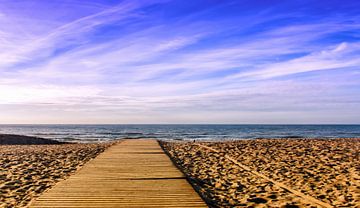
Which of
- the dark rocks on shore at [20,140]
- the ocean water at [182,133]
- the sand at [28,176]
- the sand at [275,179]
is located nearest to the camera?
the sand at [275,179]

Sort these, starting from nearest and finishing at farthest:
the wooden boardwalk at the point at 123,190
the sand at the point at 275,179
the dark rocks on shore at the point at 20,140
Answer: the wooden boardwalk at the point at 123,190 < the sand at the point at 275,179 < the dark rocks on shore at the point at 20,140

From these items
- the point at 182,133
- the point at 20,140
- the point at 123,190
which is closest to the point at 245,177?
the point at 123,190

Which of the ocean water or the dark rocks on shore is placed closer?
the dark rocks on shore

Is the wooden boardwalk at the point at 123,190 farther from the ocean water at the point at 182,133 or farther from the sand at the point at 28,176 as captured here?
the ocean water at the point at 182,133

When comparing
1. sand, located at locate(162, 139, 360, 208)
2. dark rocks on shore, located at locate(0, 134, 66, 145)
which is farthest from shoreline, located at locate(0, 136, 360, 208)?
dark rocks on shore, located at locate(0, 134, 66, 145)

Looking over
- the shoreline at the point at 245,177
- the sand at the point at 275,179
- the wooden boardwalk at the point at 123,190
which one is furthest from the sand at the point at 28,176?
the sand at the point at 275,179

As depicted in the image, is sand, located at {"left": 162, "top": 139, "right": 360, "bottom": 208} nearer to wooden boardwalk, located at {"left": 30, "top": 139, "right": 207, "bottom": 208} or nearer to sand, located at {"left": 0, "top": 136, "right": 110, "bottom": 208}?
wooden boardwalk, located at {"left": 30, "top": 139, "right": 207, "bottom": 208}

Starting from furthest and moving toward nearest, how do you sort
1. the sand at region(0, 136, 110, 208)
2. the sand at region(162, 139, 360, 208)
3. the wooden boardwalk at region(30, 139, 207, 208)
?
the sand at region(0, 136, 110, 208) → the sand at region(162, 139, 360, 208) → the wooden boardwalk at region(30, 139, 207, 208)

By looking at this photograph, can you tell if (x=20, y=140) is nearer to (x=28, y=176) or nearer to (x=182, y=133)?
(x=28, y=176)

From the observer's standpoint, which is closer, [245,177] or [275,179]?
[275,179]

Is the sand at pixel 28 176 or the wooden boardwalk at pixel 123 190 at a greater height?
the wooden boardwalk at pixel 123 190

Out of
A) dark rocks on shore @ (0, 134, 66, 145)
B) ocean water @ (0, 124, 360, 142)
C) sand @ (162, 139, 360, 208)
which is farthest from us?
ocean water @ (0, 124, 360, 142)

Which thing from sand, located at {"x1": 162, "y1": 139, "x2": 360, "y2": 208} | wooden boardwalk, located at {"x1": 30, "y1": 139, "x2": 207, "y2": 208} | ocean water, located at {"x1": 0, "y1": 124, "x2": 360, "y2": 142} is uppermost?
wooden boardwalk, located at {"x1": 30, "y1": 139, "x2": 207, "y2": 208}

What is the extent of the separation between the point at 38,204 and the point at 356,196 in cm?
673
